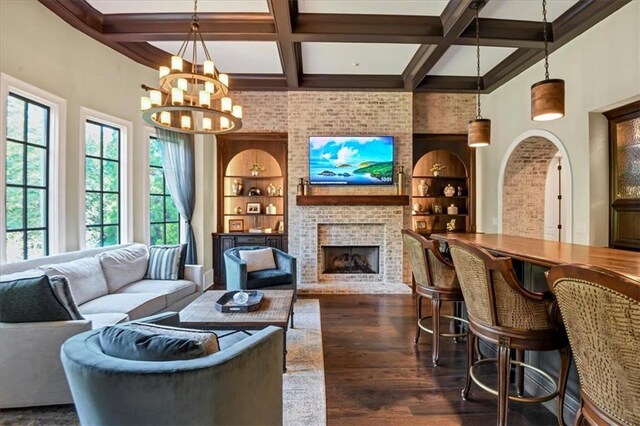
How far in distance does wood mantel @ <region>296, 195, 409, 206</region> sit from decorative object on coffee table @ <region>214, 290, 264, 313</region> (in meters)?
2.58

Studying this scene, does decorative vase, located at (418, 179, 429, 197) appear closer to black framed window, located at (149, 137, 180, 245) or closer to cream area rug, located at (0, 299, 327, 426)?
cream area rug, located at (0, 299, 327, 426)

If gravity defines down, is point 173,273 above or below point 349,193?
below

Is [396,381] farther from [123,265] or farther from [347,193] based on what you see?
[347,193]

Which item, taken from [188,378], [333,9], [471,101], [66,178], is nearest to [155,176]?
[66,178]

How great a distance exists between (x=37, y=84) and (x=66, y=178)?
1.00m

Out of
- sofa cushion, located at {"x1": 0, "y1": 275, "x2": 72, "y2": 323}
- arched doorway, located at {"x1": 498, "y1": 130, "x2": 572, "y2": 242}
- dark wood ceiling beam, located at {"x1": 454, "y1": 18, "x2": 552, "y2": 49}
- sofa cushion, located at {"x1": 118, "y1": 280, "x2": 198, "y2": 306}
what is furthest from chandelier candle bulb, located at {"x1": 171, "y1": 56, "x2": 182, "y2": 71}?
arched doorway, located at {"x1": 498, "y1": 130, "x2": 572, "y2": 242}

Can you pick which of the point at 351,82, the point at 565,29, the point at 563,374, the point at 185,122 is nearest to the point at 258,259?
the point at 185,122

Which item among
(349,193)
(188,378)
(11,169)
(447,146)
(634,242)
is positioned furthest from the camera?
(447,146)

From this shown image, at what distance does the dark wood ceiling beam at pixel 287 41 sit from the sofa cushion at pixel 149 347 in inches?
125

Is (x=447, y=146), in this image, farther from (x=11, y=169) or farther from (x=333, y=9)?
(x=11, y=169)

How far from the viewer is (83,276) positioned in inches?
125

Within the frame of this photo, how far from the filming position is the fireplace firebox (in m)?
5.93

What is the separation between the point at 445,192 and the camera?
6.14m

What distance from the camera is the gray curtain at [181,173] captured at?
5047 millimetres
